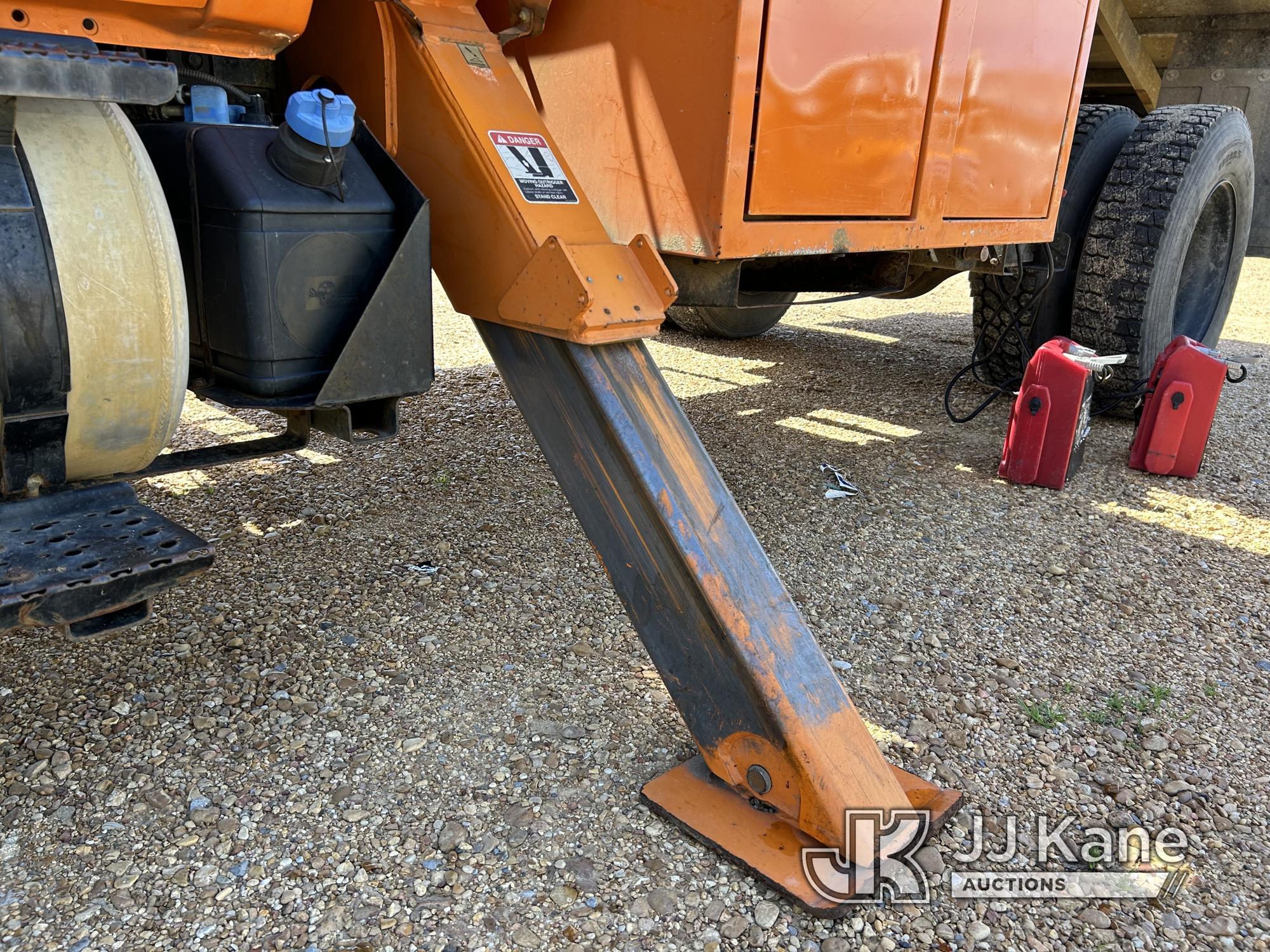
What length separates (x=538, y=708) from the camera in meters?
1.92

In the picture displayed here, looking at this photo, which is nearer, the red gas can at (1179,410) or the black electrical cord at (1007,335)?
the red gas can at (1179,410)

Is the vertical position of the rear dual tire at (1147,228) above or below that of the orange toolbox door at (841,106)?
below

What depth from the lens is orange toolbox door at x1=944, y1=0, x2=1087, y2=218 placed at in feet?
8.39

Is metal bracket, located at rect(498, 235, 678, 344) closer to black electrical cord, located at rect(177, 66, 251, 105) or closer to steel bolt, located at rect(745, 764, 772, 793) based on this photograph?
black electrical cord, located at rect(177, 66, 251, 105)

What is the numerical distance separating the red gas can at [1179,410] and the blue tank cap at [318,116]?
3078 millimetres

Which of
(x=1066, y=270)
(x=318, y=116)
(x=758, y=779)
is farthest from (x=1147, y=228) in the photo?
(x=318, y=116)

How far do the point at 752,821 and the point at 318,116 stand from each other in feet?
4.29

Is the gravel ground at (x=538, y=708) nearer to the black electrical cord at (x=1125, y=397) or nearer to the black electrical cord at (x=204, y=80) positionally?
the black electrical cord at (x=1125, y=397)

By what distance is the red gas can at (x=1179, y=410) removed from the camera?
11.0ft

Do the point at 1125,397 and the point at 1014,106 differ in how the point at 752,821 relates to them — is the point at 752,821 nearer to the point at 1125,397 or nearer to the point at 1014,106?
the point at 1014,106

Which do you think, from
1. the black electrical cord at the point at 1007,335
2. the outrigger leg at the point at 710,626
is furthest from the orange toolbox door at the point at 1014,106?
the outrigger leg at the point at 710,626

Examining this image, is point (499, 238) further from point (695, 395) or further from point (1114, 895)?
point (695, 395)

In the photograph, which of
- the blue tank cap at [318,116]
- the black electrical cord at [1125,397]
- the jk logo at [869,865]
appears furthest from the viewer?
the black electrical cord at [1125,397]

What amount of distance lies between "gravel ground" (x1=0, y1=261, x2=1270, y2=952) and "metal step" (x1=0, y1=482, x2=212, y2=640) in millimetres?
527
